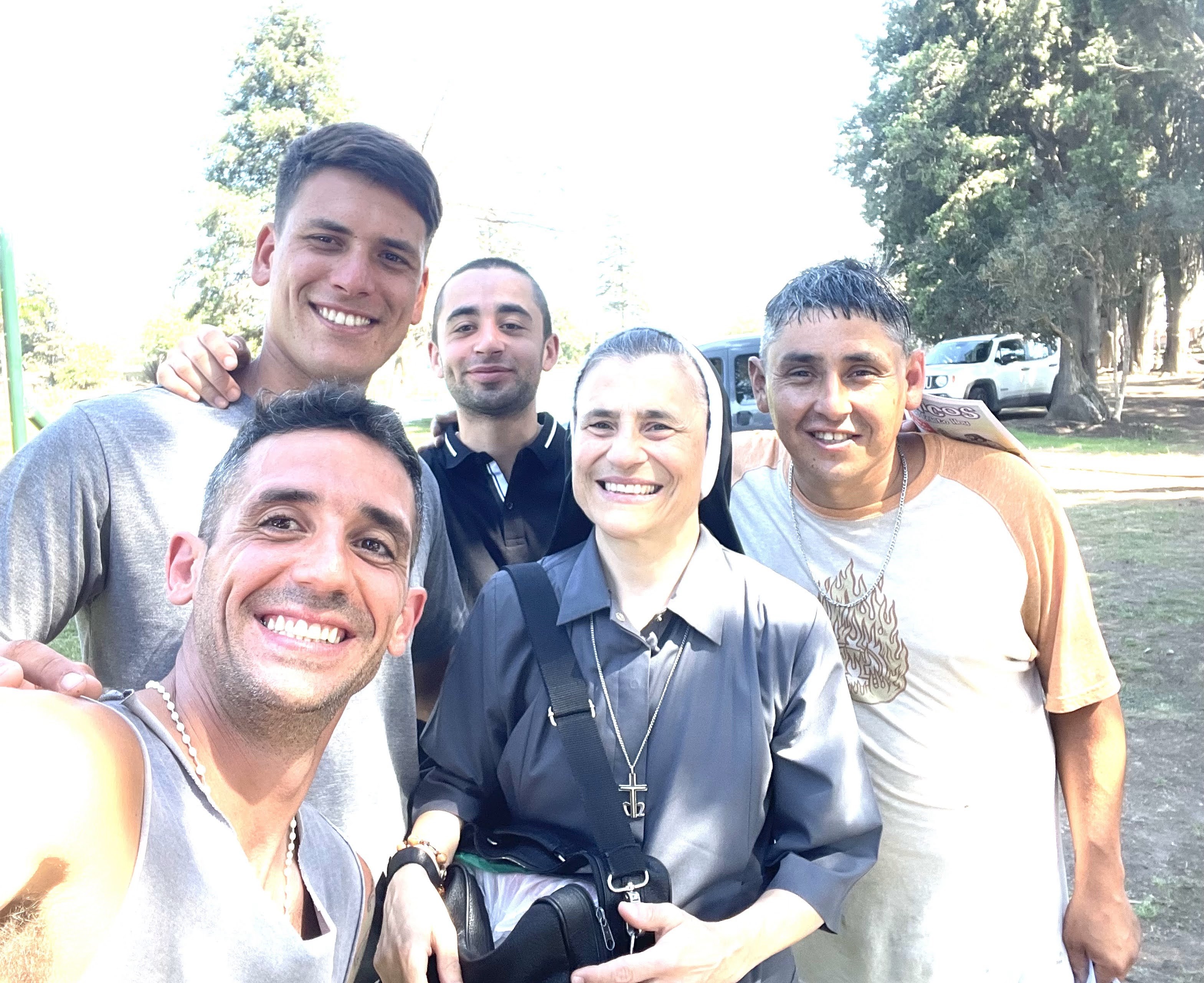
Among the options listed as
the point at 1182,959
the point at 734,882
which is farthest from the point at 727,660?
the point at 1182,959

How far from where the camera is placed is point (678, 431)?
2.27m

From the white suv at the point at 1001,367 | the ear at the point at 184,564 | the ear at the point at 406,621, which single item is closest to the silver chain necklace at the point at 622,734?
the ear at the point at 406,621

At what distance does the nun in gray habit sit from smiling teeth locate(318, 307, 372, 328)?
65cm

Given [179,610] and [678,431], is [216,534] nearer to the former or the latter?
[179,610]

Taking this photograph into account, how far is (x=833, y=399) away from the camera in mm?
2576

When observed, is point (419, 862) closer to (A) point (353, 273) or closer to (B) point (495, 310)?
(A) point (353, 273)

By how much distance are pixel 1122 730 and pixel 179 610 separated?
246 cm

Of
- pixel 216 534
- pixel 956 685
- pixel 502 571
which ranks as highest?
pixel 216 534

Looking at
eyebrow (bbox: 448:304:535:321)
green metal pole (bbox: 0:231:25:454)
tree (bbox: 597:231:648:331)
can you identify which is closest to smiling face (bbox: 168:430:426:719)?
eyebrow (bbox: 448:304:535:321)

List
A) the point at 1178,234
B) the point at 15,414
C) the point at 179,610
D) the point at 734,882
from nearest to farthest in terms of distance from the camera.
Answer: the point at 734,882 → the point at 179,610 → the point at 15,414 → the point at 1178,234

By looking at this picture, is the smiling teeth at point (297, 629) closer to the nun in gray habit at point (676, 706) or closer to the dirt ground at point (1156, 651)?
the nun in gray habit at point (676, 706)

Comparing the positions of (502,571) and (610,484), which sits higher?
(610,484)

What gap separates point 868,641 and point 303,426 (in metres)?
1.60

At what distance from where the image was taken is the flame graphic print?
2.60 m
